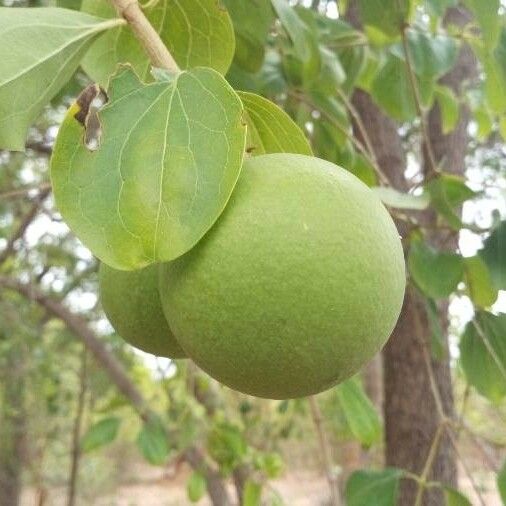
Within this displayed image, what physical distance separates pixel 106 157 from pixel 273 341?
276 millimetres

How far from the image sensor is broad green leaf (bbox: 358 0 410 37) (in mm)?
1679

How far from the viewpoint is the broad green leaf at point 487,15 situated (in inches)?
54.9

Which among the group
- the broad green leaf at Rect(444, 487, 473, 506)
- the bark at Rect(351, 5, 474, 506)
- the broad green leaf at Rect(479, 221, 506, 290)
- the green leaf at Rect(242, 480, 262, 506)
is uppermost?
the broad green leaf at Rect(479, 221, 506, 290)

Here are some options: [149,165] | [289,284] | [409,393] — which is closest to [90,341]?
[409,393]

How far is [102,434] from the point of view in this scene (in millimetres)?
2924

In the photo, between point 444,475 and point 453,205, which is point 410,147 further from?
point 453,205

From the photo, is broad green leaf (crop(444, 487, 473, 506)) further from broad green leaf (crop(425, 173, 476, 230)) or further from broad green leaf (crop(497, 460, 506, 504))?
broad green leaf (crop(425, 173, 476, 230))

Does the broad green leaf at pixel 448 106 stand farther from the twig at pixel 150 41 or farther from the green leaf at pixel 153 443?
the twig at pixel 150 41

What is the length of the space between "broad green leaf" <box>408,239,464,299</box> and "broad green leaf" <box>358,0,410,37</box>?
0.53 meters

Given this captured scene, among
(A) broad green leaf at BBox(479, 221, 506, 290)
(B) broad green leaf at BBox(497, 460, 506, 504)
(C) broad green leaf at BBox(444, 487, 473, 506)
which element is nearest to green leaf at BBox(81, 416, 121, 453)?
(C) broad green leaf at BBox(444, 487, 473, 506)

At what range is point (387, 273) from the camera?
77cm

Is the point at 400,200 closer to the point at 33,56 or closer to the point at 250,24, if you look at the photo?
the point at 250,24

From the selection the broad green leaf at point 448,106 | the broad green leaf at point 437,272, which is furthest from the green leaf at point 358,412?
the broad green leaf at point 448,106

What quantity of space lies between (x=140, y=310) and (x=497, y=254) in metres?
0.79
